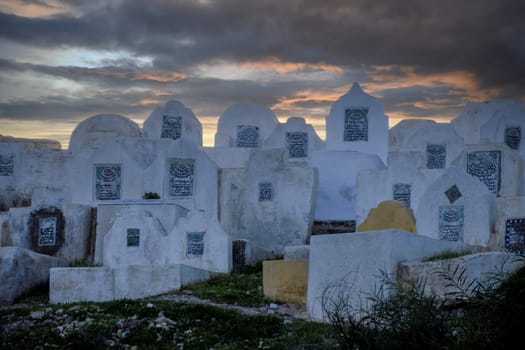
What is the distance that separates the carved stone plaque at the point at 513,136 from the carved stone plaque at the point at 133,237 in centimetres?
1366

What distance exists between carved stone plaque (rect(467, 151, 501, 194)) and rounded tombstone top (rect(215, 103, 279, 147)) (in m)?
10.4

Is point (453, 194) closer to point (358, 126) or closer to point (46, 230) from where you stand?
point (358, 126)

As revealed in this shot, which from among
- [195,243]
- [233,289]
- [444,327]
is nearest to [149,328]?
[444,327]

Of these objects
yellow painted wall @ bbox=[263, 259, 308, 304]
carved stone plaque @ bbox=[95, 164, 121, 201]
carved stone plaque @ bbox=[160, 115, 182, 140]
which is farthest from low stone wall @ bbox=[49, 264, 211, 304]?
carved stone plaque @ bbox=[160, 115, 182, 140]

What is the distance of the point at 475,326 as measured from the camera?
281 inches

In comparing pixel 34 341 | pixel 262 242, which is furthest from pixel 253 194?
pixel 34 341

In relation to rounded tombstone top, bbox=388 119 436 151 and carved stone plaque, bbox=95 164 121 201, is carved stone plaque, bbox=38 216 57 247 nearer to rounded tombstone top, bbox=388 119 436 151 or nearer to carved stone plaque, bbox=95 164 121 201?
carved stone plaque, bbox=95 164 121 201

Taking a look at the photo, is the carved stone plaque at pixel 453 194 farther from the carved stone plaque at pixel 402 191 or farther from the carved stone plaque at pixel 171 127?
the carved stone plaque at pixel 171 127

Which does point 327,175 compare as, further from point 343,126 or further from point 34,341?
point 34,341

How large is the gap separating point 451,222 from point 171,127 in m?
14.1

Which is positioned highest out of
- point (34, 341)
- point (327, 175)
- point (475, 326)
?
point (327, 175)

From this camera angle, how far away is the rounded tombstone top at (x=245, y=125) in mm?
30203

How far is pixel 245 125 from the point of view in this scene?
30359mm

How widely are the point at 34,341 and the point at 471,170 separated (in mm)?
14917
